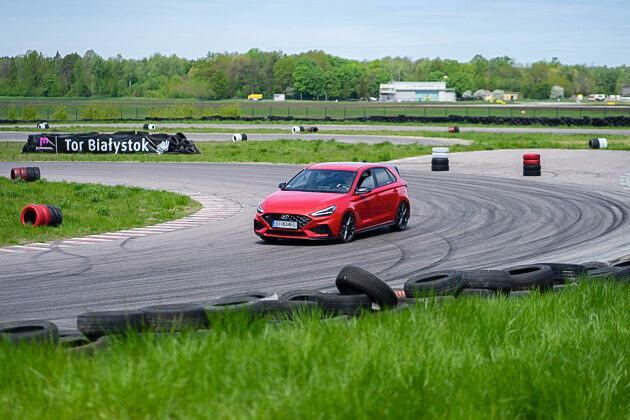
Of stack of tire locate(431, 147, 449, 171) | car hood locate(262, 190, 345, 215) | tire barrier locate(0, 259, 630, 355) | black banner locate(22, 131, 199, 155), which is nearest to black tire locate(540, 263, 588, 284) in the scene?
tire barrier locate(0, 259, 630, 355)

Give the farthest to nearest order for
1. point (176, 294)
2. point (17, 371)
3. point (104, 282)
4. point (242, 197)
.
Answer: point (242, 197)
point (104, 282)
point (176, 294)
point (17, 371)

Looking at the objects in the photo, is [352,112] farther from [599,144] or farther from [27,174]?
[27,174]

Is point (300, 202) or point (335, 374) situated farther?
point (300, 202)

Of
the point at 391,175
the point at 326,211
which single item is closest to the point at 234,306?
the point at 326,211

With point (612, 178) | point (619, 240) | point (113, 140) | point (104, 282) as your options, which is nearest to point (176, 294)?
point (104, 282)

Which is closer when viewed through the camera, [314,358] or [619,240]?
[314,358]

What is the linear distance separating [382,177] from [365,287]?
9422 millimetres

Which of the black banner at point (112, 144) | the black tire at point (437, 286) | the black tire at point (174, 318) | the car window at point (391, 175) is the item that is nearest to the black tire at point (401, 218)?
the car window at point (391, 175)

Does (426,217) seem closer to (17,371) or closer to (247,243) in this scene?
(247,243)

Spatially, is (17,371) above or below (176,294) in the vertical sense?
above

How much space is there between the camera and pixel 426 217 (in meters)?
19.3

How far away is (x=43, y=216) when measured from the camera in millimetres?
17000

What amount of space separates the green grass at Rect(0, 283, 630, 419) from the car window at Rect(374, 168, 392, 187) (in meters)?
10.2

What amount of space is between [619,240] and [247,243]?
22.9ft
